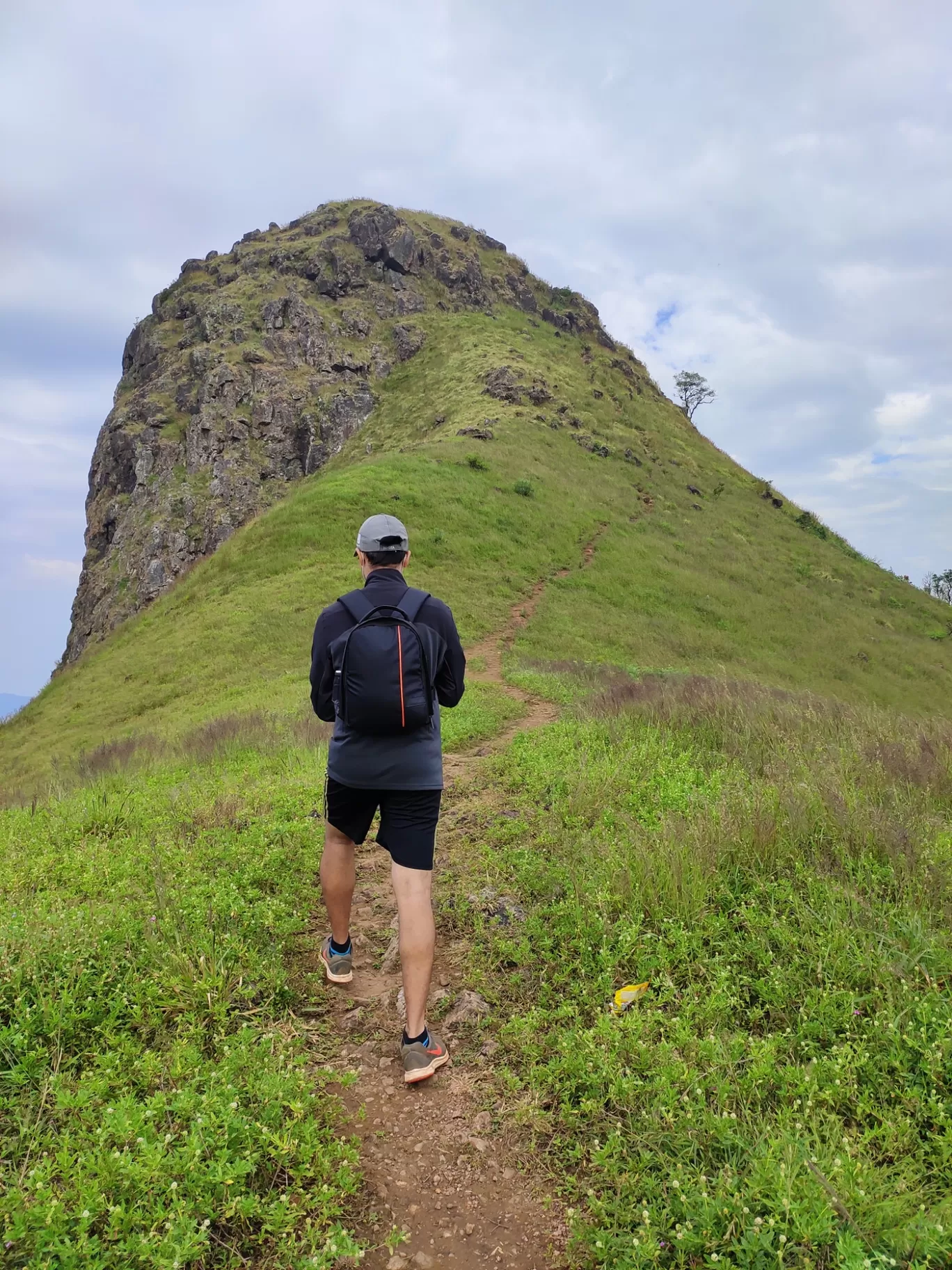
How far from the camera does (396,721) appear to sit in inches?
131

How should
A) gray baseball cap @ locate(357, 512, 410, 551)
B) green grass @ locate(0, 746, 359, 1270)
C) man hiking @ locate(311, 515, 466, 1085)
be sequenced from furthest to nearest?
gray baseball cap @ locate(357, 512, 410, 551) → man hiking @ locate(311, 515, 466, 1085) → green grass @ locate(0, 746, 359, 1270)

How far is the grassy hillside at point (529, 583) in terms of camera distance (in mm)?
18188

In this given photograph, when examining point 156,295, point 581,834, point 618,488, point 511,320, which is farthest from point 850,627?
point 156,295

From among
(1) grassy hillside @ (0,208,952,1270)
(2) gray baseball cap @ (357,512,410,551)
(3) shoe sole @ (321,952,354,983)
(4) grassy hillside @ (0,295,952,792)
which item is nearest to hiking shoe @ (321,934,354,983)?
(3) shoe sole @ (321,952,354,983)

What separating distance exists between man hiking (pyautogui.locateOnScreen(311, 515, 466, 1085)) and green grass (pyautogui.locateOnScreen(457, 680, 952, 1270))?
705 mm

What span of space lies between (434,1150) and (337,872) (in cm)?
146

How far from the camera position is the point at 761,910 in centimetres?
403

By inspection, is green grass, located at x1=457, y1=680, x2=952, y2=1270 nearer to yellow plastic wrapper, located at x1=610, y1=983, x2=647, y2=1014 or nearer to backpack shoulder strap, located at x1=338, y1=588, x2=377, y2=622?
yellow plastic wrapper, located at x1=610, y1=983, x2=647, y2=1014

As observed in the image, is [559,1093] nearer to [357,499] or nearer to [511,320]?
[357,499]

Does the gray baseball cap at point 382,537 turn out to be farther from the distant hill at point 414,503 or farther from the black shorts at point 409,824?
the distant hill at point 414,503

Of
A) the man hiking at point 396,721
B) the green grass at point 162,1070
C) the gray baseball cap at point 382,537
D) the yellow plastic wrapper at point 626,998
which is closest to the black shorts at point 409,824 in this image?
the man hiking at point 396,721

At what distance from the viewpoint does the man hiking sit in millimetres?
3301

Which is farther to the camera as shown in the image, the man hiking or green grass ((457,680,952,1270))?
the man hiking

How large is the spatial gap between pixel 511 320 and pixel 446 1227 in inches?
2856
